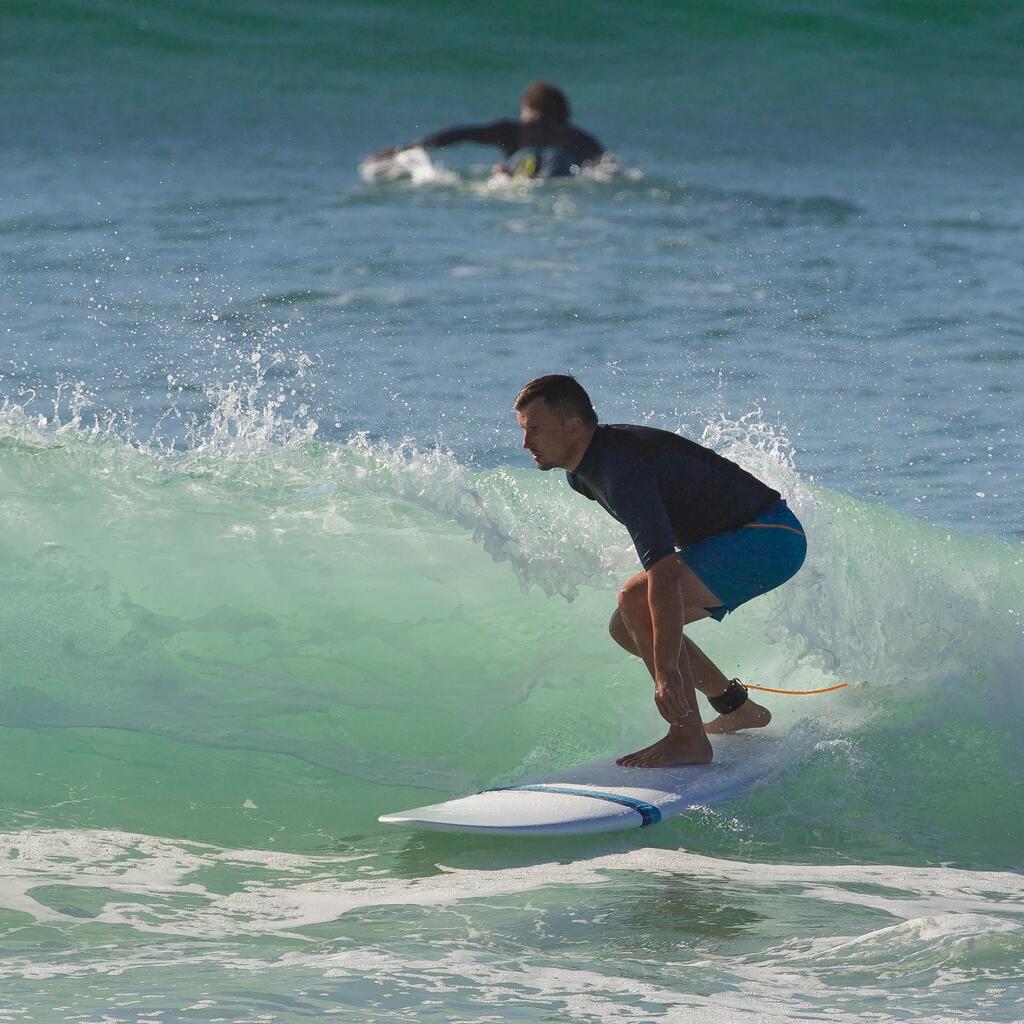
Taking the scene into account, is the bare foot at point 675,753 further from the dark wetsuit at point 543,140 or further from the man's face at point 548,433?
the dark wetsuit at point 543,140

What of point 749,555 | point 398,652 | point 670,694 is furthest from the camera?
point 398,652

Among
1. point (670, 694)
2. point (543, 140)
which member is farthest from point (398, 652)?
point (543, 140)

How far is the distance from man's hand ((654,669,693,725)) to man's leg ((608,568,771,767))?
90mm

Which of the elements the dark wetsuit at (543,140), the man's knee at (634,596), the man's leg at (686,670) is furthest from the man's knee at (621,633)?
the dark wetsuit at (543,140)

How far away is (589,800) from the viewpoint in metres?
4.95

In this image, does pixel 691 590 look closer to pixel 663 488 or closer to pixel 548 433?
pixel 663 488

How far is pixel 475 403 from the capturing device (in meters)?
8.96

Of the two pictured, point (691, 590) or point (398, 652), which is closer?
point (691, 590)

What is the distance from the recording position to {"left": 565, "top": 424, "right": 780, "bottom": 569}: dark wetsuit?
181 inches

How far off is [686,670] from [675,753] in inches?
12.9

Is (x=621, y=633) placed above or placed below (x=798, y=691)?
above

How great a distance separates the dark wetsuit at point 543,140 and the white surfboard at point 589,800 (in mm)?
11458

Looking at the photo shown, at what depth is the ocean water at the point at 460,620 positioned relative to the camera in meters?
4.15

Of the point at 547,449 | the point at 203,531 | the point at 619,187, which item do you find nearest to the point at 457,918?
the point at 547,449
